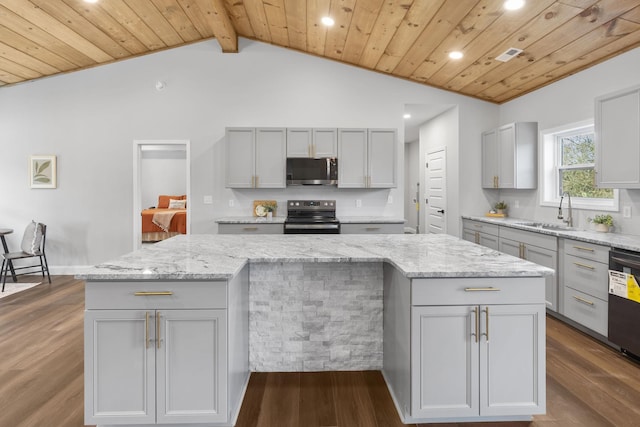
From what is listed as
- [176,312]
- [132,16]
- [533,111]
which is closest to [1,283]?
[132,16]

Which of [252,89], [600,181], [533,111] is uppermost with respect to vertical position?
[252,89]

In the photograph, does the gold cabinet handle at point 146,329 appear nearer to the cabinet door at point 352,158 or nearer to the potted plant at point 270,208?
the potted plant at point 270,208

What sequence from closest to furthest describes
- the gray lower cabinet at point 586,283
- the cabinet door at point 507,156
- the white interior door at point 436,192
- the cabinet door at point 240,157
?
the gray lower cabinet at point 586,283 → the cabinet door at point 507,156 → the cabinet door at point 240,157 → the white interior door at point 436,192

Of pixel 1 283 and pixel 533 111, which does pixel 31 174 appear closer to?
pixel 1 283

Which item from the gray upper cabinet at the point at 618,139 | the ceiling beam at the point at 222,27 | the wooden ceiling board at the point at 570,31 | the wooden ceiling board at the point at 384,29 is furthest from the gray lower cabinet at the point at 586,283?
the ceiling beam at the point at 222,27

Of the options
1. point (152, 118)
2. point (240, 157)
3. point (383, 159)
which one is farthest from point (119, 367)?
point (152, 118)

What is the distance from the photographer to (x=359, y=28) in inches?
150

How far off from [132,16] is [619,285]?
17.2 feet

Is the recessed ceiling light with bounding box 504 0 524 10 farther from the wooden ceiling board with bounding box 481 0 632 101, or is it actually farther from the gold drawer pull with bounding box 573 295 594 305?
the gold drawer pull with bounding box 573 295 594 305

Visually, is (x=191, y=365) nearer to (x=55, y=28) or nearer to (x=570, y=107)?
(x=55, y=28)

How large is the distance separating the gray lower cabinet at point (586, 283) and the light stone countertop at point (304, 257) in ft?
4.04

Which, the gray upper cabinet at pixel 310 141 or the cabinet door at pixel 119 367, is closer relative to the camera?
the cabinet door at pixel 119 367

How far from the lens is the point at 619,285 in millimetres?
2602

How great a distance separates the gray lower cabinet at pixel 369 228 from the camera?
4.48 metres
